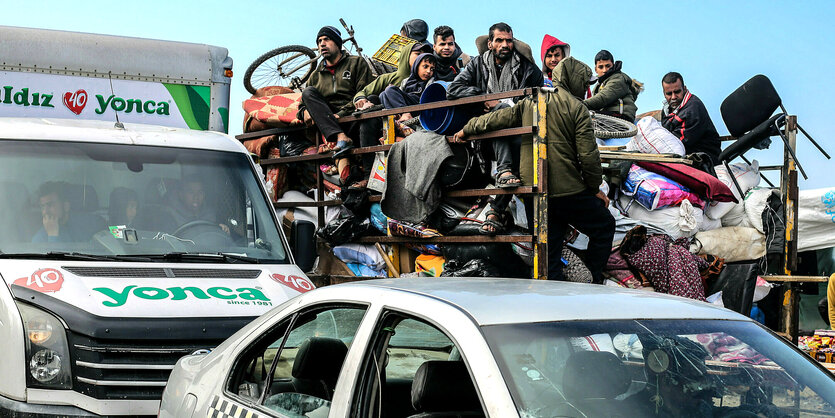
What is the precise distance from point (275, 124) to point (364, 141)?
169 centimetres

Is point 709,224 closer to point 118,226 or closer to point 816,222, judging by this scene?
point 816,222

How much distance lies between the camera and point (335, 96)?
10250mm

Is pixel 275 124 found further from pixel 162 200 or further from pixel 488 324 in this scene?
pixel 488 324

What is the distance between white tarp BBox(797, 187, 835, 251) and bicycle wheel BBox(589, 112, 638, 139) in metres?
2.62

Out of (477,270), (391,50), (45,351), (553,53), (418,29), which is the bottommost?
(45,351)

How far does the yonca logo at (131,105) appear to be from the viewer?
7551 mm

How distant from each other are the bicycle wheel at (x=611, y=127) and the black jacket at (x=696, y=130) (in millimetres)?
1020

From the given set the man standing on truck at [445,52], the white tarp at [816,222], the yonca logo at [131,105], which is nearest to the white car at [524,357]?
the yonca logo at [131,105]

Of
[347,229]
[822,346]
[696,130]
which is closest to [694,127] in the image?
[696,130]

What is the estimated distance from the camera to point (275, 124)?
10.6 m

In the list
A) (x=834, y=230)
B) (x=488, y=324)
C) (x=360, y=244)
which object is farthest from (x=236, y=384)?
(x=834, y=230)

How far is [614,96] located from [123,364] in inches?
285

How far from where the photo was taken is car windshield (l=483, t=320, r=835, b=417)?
8.73 ft

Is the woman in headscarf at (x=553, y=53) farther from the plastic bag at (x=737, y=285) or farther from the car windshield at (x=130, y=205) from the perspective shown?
the car windshield at (x=130, y=205)
